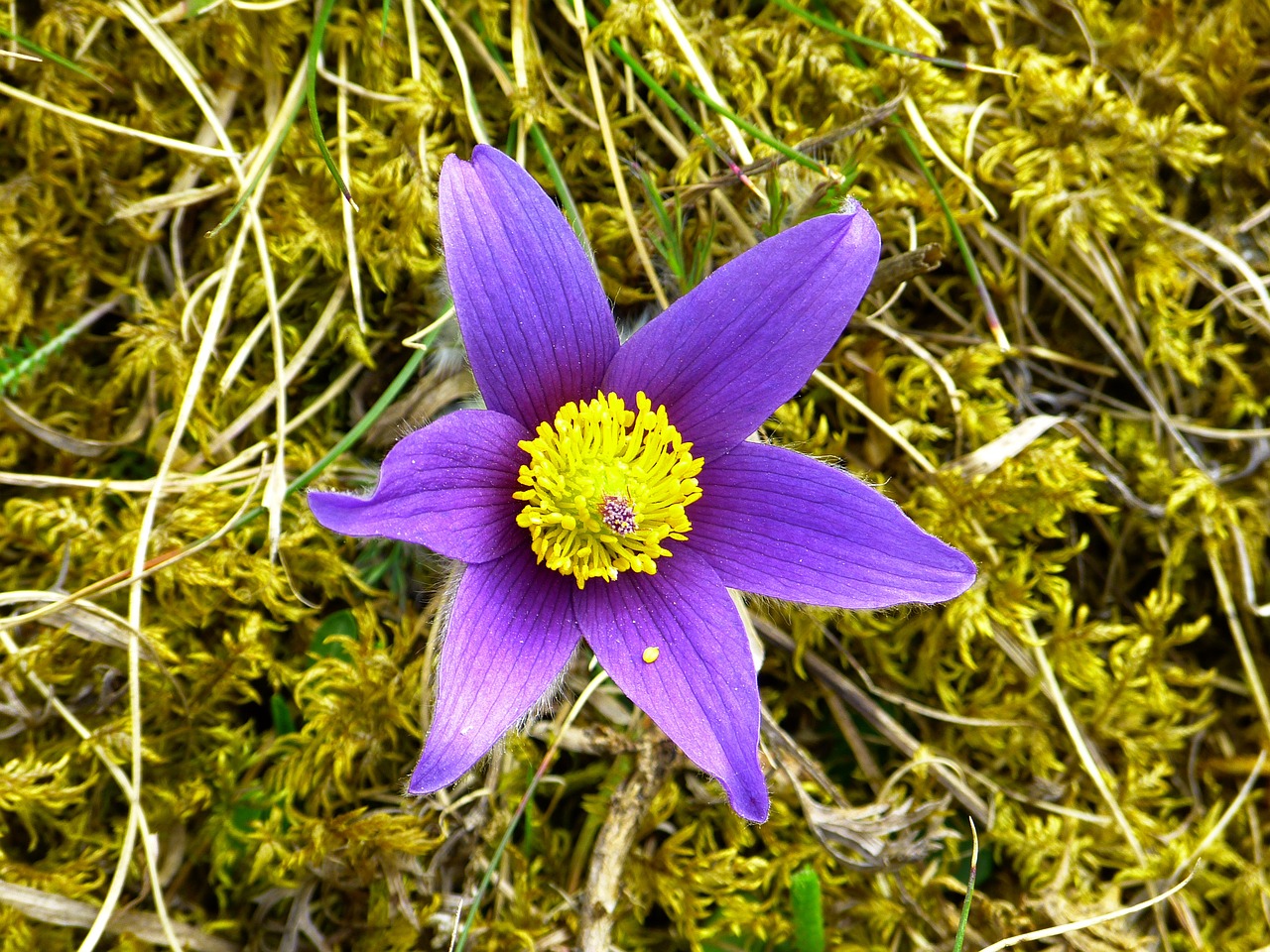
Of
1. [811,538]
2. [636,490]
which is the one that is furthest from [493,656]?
[811,538]

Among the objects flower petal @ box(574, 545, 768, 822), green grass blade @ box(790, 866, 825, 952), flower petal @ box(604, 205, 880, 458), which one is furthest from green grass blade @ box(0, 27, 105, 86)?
green grass blade @ box(790, 866, 825, 952)

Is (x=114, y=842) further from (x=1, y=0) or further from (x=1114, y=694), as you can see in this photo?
(x=1114, y=694)

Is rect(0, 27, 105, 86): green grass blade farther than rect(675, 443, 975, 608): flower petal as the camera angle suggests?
Yes

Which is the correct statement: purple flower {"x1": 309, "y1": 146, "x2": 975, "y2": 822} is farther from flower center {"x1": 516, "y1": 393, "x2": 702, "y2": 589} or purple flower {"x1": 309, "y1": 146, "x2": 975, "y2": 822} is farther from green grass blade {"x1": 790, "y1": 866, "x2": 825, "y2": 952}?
green grass blade {"x1": 790, "y1": 866, "x2": 825, "y2": 952}

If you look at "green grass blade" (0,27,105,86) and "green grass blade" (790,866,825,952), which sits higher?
"green grass blade" (0,27,105,86)

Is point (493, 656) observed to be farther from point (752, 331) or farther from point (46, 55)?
point (46, 55)

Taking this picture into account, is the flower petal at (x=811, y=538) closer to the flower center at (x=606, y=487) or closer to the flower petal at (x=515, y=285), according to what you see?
the flower center at (x=606, y=487)

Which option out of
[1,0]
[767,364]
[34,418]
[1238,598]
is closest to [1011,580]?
[1238,598]

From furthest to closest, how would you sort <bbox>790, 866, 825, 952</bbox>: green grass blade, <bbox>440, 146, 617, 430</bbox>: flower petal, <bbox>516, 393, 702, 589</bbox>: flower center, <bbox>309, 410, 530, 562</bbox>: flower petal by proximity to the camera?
<bbox>790, 866, 825, 952</bbox>: green grass blade → <bbox>516, 393, 702, 589</bbox>: flower center → <bbox>440, 146, 617, 430</bbox>: flower petal → <bbox>309, 410, 530, 562</bbox>: flower petal
